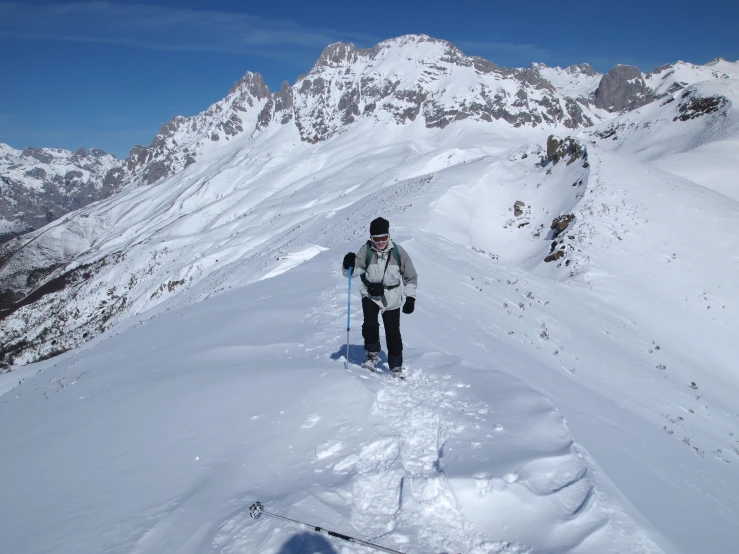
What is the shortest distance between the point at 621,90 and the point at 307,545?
227168mm

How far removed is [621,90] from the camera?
18662 cm

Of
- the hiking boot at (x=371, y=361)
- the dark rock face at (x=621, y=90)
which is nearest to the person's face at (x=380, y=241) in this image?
the hiking boot at (x=371, y=361)

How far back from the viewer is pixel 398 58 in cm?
19550

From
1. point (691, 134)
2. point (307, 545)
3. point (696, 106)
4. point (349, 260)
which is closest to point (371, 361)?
point (349, 260)

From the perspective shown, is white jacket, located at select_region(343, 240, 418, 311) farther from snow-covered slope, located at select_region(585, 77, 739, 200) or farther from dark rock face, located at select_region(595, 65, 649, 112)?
dark rock face, located at select_region(595, 65, 649, 112)

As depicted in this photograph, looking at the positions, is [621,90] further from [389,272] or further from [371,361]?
[371,361]

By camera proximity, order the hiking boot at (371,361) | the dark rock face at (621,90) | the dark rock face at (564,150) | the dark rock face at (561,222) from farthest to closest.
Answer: the dark rock face at (621,90) < the dark rock face at (564,150) < the dark rock face at (561,222) < the hiking boot at (371,361)

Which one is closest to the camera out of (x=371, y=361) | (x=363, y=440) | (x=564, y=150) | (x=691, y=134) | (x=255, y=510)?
(x=255, y=510)

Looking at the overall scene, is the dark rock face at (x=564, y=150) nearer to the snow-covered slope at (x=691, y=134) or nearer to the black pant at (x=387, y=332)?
the snow-covered slope at (x=691, y=134)

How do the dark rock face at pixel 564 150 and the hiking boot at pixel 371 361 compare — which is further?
the dark rock face at pixel 564 150

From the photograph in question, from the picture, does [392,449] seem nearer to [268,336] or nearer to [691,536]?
[691,536]

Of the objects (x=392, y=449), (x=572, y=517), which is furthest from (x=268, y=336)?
(x=572, y=517)

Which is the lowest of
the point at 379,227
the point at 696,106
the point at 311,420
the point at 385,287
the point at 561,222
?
the point at 311,420

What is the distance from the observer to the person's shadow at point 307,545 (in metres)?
3.52
